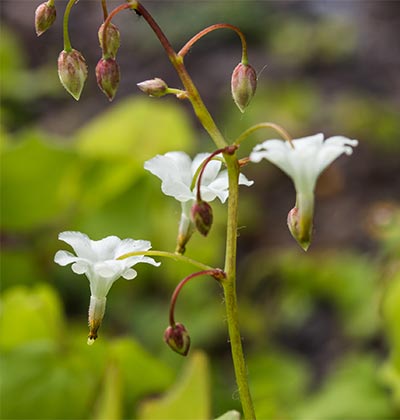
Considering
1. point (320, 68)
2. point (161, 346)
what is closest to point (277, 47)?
point (320, 68)

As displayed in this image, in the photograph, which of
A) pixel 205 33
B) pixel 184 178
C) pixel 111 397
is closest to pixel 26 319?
pixel 111 397

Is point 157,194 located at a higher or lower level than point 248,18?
lower

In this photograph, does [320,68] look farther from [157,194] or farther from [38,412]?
[38,412]

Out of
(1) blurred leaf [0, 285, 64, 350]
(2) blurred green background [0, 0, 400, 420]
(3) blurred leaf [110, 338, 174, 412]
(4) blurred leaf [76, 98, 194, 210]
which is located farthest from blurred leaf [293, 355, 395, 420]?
(4) blurred leaf [76, 98, 194, 210]

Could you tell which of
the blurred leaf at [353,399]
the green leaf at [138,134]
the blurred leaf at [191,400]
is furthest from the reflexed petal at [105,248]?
the green leaf at [138,134]

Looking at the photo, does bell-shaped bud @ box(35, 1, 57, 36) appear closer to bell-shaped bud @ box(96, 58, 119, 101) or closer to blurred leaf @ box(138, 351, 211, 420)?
bell-shaped bud @ box(96, 58, 119, 101)

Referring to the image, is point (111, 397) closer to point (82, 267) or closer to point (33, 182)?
point (82, 267)
